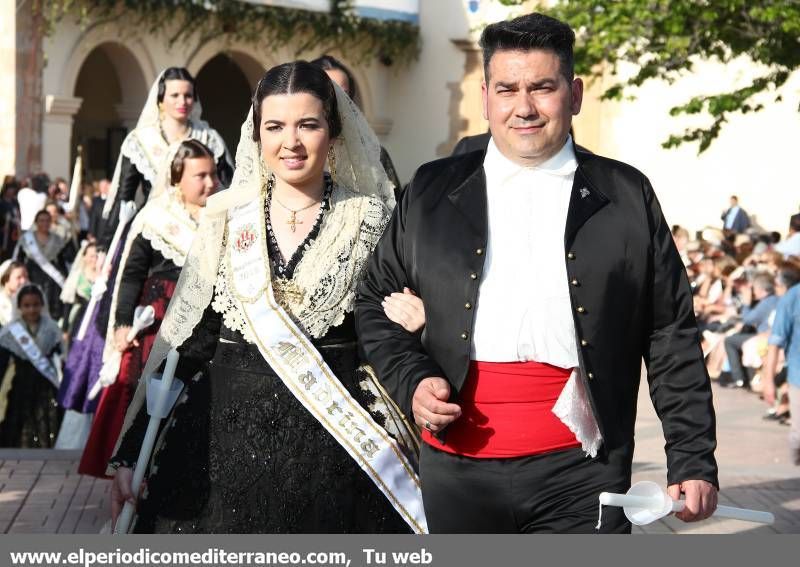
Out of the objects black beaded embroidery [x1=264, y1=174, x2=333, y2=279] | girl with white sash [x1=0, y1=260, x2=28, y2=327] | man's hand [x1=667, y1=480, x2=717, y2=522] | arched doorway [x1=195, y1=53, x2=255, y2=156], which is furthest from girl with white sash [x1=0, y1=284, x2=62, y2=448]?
arched doorway [x1=195, y1=53, x2=255, y2=156]

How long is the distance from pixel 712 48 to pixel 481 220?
1125cm

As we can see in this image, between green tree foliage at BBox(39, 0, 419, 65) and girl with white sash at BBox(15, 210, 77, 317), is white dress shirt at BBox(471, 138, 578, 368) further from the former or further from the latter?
green tree foliage at BBox(39, 0, 419, 65)

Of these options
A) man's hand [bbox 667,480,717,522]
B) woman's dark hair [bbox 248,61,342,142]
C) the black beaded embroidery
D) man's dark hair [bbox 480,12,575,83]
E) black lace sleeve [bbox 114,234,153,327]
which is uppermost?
man's dark hair [bbox 480,12,575,83]

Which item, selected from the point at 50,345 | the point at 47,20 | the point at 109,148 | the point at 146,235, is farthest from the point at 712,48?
the point at 109,148

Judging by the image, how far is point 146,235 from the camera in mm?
6262

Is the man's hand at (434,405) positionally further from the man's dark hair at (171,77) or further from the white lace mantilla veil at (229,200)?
the man's dark hair at (171,77)

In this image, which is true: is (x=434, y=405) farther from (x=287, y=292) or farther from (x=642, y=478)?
(x=642, y=478)

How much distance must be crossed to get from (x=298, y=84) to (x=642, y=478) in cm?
414

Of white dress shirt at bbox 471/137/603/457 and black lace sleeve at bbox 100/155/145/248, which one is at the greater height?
white dress shirt at bbox 471/137/603/457

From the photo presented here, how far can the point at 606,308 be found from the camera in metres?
3.23

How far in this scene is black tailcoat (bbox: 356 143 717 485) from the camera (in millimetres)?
3223

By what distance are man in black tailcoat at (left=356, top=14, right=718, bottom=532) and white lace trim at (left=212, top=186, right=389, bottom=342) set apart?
813mm

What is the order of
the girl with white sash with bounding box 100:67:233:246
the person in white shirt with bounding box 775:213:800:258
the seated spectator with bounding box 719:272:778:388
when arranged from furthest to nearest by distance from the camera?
the person in white shirt with bounding box 775:213:800:258
the seated spectator with bounding box 719:272:778:388
the girl with white sash with bounding box 100:67:233:246

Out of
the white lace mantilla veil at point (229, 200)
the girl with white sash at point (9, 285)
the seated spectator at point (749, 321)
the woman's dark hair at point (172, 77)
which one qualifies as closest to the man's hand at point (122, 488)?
the white lace mantilla veil at point (229, 200)
